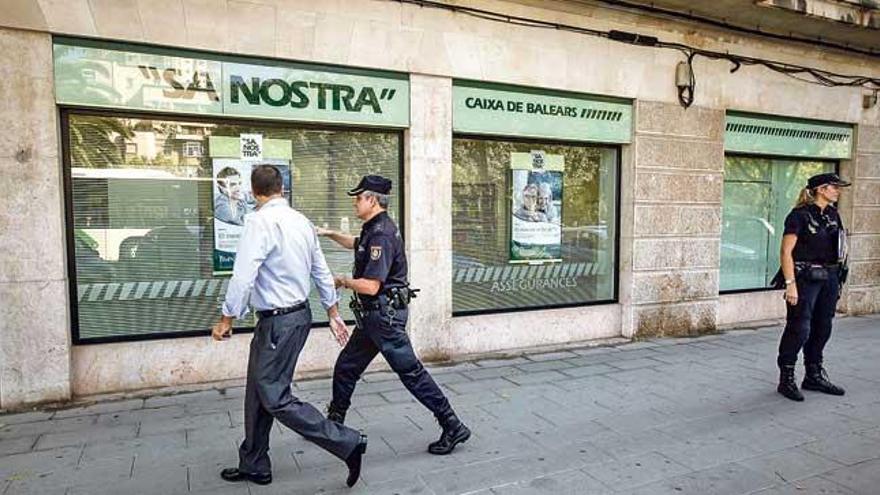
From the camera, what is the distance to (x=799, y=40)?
804cm

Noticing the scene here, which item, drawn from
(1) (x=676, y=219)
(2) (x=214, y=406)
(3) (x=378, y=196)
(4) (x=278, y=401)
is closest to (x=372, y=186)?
(3) (x=378, y=196)

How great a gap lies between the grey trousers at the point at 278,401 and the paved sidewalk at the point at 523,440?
0.27 meters

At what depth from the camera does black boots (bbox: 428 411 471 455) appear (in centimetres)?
386

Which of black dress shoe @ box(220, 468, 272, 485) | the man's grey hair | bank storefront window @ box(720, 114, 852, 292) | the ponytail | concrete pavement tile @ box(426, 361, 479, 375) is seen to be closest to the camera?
Result: black dress shoe @ box(220, 468, 272, 485)

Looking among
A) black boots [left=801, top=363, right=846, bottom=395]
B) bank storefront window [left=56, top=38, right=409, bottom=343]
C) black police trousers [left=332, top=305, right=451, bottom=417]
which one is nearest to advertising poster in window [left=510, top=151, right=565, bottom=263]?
bank storefront window [left=56, top=38, right=409, bottom=343]

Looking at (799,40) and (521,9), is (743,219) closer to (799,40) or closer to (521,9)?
(799,40)

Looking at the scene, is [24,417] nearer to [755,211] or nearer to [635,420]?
[635,420]

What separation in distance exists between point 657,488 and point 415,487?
4.53 feet

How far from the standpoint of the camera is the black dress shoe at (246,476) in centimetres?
345

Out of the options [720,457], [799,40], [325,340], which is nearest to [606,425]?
[720,457]

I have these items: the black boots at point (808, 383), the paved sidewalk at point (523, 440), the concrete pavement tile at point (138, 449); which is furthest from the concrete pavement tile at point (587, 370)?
the concrete pavement tile at point (138, 449)

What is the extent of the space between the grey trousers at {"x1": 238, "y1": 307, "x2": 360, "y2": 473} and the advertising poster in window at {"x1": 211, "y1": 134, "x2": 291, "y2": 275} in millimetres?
2366

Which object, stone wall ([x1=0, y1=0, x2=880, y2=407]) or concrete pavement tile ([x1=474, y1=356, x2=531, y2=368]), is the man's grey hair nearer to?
stone wall ([x1=0, y1=0, x2=880, y2=407])

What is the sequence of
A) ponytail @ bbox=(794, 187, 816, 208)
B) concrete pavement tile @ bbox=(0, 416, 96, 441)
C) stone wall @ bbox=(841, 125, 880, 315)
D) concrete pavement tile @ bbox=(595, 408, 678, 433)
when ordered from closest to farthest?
concrete pavement tile @ bbox=(0, 416, 96, 441)
concrete pavement tile @ bbox=(595, 408, 678, 433)
ponytail @ bbox=(794, 187, 816, 208)
stone wall @ bbox=(841, 125, 880, 315)
